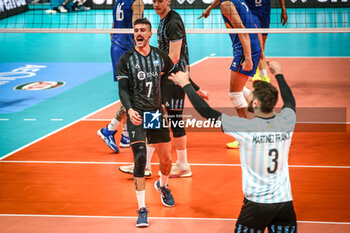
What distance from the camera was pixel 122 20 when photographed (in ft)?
29.0

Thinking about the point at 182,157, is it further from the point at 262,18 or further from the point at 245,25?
the point at 262,18

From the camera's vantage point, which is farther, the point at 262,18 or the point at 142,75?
the point at 262,18

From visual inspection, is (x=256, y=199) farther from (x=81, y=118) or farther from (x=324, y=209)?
(x=81, y=118)

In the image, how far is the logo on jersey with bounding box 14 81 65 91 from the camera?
12672mm

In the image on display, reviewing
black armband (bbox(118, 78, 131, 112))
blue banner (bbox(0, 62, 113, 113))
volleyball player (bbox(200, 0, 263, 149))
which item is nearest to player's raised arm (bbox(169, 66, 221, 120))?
black armband (bbox(118, 78, 131, 112))

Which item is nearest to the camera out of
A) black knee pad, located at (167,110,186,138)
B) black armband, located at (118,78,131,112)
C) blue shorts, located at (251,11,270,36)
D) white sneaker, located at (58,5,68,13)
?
black armband, located at (118,78,131,112)

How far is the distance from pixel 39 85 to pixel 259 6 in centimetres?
617

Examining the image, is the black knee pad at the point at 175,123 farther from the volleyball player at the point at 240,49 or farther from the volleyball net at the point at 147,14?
the volleyball net at the point at 147,14

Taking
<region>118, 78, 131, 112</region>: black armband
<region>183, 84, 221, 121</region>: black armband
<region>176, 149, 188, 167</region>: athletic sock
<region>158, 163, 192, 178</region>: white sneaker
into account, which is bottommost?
<region>158, 163, 192, 178</region>: white sneaker

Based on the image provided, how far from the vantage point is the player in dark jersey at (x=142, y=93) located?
5965 millimetres

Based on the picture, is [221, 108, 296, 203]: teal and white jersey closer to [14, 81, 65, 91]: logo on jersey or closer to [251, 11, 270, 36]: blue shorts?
[251, 11, 270, 36]: blue shorts

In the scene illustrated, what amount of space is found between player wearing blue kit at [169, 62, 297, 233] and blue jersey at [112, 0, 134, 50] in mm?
4943

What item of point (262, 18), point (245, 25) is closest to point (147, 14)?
point (262, 18)

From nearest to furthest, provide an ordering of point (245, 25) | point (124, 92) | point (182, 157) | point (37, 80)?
point (124, 92)
point (182, 157)
point (245, 25)
point (37, 80)
